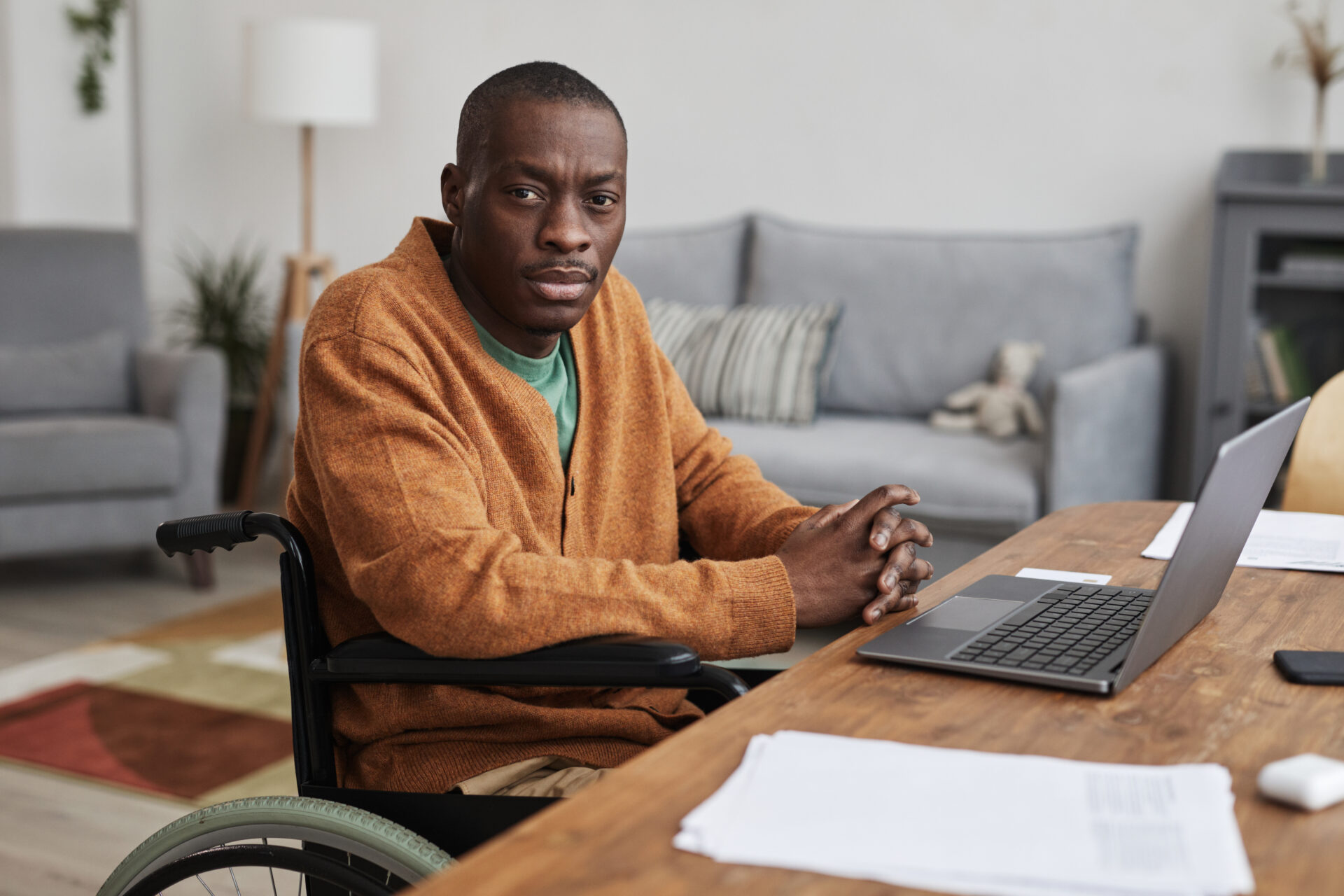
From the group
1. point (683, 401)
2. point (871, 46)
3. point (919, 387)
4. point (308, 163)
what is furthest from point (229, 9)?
point (683, 401)

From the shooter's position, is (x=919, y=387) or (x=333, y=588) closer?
(x=333, y=588)

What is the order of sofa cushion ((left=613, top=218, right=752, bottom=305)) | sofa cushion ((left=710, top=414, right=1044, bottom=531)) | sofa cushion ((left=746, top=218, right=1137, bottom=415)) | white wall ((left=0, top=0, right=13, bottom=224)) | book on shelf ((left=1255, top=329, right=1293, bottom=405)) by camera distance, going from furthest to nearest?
white wall ((left=0, top=0, right=13, bottom=224))
sofa cushion ((left=613, top=218, right=752, bottom=305))
sofa cushion ((left=746, top=218, right=1137, bottom=415))
book on shelf ((left=1255, top=329, right=1293, bottom=405))
sofa cushion ((left=710, top=414, right=1044, bottom=531))

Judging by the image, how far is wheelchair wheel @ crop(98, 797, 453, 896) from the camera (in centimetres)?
86

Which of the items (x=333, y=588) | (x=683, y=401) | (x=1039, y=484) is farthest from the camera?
(x=1039, y=484)

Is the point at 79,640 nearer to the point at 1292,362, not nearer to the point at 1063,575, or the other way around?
the point at 1063,575

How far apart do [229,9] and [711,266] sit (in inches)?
93.3

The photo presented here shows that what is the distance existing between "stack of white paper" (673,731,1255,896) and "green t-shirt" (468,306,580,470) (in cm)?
56

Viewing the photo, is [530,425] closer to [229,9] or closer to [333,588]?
[333,588]

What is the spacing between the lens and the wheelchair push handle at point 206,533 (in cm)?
105

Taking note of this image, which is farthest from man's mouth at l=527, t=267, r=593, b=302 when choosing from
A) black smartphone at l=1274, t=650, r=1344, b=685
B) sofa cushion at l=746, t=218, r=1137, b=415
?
sofa cushion at l=746, t=218, r=1137, b=415

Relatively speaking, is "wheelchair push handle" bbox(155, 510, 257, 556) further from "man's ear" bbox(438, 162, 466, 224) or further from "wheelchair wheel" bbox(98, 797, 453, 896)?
"man's ear" bbox(438, 162, 466, 224)

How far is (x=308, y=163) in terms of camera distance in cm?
419

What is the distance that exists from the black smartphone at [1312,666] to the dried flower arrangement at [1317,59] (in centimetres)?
251

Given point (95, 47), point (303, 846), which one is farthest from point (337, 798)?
point (95, 47)
